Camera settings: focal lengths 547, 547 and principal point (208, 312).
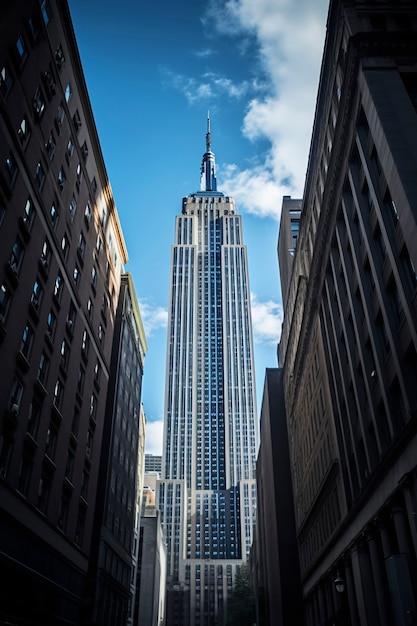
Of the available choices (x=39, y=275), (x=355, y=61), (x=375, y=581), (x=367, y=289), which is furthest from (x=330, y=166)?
(x=375, y=581)

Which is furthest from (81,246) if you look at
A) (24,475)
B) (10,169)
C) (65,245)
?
(24,475)

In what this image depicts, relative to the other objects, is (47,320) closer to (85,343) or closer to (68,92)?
(85,343)

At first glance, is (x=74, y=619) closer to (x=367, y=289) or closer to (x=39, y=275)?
(x=39, y=275)

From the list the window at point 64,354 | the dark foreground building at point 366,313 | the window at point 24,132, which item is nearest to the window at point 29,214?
the window at point 24,132

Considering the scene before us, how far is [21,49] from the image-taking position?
3419cm

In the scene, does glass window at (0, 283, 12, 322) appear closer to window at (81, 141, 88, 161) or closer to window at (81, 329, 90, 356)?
window at (81, 329, 90, 356)

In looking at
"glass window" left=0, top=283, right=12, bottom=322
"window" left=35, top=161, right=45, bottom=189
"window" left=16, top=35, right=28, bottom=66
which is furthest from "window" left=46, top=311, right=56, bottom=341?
"window" left=16, top=35, right=28, bottom=66

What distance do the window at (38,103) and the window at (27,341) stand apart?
46.6 ft

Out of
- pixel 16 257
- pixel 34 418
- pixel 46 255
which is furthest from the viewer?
pixel 46 255

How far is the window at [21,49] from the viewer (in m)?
33.6

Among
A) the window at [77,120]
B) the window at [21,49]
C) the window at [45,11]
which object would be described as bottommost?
the window at [21,49]

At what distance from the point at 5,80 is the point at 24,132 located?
3.52 meters

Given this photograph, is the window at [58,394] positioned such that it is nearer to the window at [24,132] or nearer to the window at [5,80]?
the window at [24,132]

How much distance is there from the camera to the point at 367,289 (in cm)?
3406
